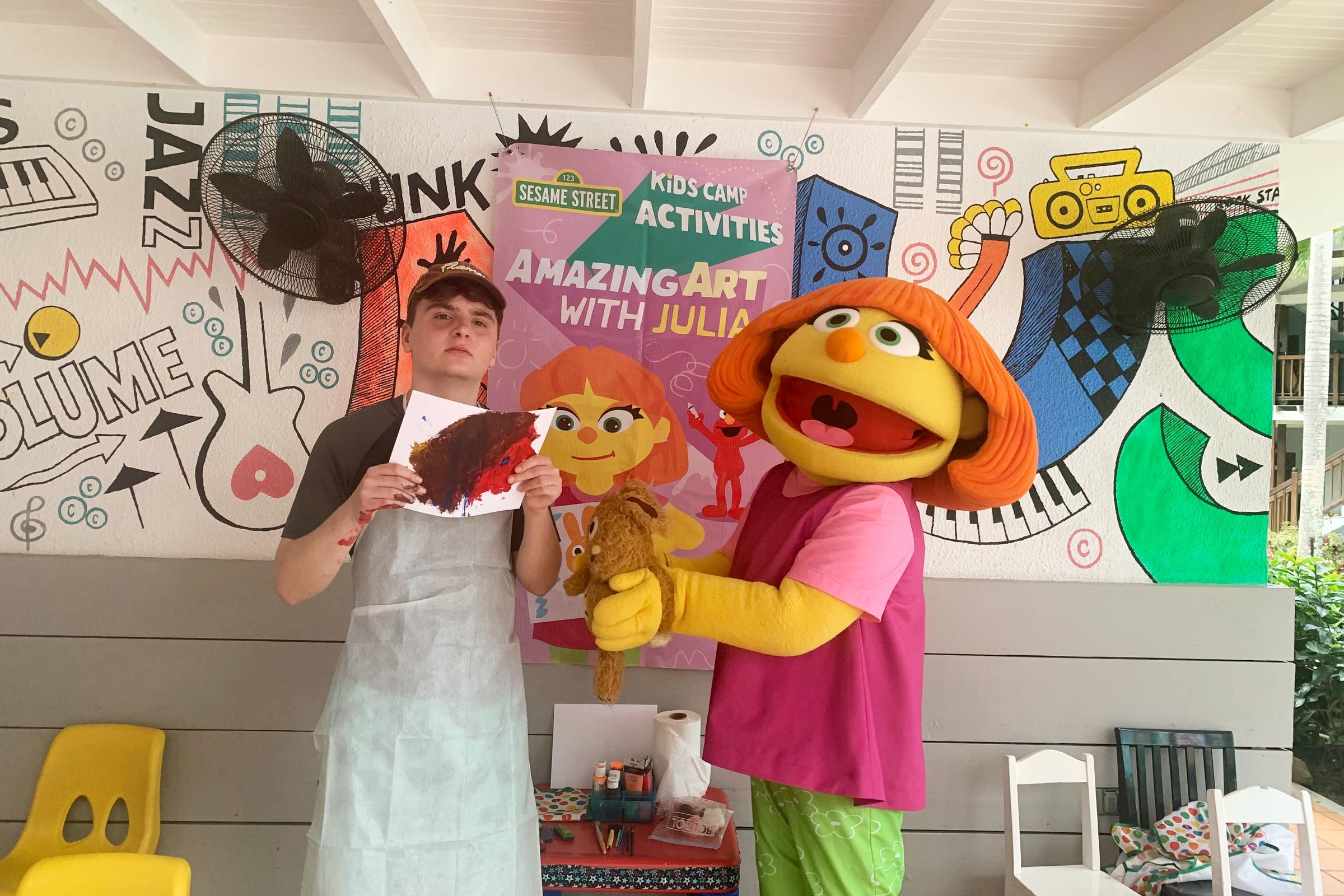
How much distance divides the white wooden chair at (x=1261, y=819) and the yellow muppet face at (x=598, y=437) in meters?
1.72

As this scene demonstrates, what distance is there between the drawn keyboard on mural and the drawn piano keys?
274 cm

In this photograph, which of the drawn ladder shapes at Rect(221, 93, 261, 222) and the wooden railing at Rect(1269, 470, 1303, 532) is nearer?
the drawn ladder shapes at Rect(221, 93, 261, 222)

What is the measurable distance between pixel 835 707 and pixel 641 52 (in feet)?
5.43

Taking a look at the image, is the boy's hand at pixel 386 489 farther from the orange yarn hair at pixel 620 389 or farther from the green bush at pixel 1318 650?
the green bush at pixel 1318 650

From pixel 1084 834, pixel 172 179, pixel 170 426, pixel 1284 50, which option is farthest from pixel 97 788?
pixel 1284 50

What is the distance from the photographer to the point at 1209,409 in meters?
2.37

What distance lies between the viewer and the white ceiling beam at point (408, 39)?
6.04 feet

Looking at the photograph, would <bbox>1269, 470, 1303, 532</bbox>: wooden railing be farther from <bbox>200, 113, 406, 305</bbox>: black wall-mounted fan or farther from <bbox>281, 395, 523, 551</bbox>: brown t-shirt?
<bbox>200, 113, 406, 305</bbox>: black wall-mounted fan

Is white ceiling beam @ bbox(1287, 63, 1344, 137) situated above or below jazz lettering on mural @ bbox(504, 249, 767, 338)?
above

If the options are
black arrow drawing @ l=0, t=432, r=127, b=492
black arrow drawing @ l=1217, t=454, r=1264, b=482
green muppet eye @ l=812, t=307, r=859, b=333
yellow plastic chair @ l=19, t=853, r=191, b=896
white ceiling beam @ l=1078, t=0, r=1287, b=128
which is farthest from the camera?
black arrow drawing @ l=1217, t=454, r=1264, b=482

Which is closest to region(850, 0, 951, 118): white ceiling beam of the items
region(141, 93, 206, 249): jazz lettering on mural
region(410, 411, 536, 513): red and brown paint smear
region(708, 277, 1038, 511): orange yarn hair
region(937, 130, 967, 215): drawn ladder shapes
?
region(937, 130, 967, 215): drawn ladder shapes

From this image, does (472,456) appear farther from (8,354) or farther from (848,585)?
(8,354)

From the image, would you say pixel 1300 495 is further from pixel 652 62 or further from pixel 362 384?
pixel 362 384

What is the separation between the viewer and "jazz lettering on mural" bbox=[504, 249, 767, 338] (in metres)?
2.27
